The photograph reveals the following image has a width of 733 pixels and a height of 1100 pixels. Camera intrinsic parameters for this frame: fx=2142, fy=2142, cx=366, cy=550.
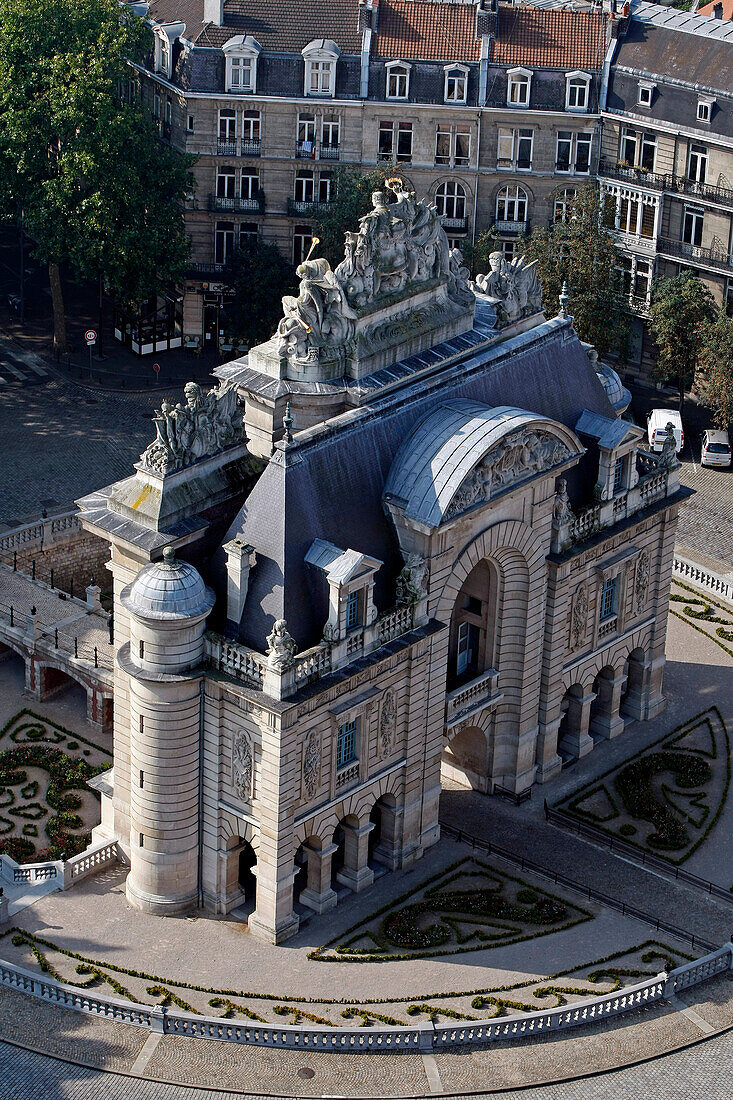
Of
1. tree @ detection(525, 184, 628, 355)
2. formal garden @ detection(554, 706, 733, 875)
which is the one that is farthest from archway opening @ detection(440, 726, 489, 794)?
tree @ detection(525, 184, 628, 355)

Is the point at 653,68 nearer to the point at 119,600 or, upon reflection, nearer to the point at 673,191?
the point at 673,191

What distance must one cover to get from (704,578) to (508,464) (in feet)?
117

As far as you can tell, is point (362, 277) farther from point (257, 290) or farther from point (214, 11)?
point (214, 11)

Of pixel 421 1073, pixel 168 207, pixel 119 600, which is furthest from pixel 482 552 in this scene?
pixel 168 207

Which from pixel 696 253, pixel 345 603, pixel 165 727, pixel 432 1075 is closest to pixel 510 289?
pixel 345 603

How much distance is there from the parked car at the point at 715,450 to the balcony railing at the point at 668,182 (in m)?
17.6

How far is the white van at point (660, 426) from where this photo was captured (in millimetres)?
151625

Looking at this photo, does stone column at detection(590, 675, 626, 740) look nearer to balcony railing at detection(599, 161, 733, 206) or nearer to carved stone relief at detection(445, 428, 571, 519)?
carved stone relief at detection(445, 428, 571, 519)

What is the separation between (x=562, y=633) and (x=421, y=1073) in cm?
2862

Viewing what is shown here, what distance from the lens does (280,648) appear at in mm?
95562

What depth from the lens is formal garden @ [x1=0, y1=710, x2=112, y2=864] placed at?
108 m

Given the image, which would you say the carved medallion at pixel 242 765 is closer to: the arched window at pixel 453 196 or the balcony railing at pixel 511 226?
the arched window at pixel 453 196

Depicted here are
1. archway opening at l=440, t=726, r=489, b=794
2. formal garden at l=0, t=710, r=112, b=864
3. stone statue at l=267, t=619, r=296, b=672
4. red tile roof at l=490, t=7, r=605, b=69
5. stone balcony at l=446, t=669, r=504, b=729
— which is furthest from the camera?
red tile roof at l=490, t=7, r=605, b=69

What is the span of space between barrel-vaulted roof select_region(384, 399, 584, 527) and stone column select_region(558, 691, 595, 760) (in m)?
19.9
